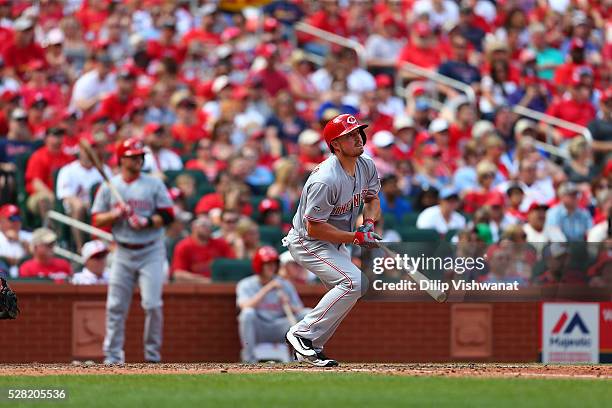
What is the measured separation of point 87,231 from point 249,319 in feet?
6.44

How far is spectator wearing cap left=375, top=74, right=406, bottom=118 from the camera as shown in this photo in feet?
62.8

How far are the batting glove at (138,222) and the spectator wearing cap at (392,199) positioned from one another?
4.08 metres

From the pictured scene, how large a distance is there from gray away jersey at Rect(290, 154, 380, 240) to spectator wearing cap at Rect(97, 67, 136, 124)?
290 inches

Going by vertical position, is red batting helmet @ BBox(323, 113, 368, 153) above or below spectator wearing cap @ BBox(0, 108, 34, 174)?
below

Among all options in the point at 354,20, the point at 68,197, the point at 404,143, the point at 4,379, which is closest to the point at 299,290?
the point at 68,197

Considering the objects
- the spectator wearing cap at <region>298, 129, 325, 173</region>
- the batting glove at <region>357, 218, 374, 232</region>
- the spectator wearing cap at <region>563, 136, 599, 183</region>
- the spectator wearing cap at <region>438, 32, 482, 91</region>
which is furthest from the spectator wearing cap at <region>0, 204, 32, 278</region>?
the spectator wearing cap at <region>438, 32, 482, 91</region>

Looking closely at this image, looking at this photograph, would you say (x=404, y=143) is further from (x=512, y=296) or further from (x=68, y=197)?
(x=512, y=296)

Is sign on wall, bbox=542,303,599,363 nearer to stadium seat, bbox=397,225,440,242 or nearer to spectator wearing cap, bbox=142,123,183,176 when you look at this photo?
stadium seat, bbox=397,225,440,242

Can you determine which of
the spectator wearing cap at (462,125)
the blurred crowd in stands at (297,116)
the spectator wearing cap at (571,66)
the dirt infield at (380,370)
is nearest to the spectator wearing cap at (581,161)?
the blurred crowd in stands at (297,116)

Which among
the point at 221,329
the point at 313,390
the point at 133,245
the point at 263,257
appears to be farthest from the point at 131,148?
the point at 313,390

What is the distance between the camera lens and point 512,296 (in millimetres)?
11773

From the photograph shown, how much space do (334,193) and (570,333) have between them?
5113mm

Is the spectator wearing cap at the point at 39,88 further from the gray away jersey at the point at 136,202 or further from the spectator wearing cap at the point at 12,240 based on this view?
the gray away jersey at the point at 136,202

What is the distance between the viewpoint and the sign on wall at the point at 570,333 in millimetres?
14047
